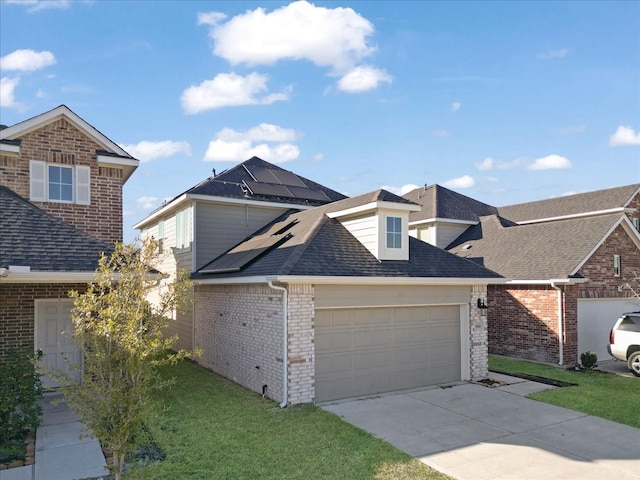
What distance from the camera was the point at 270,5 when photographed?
35.6 feet

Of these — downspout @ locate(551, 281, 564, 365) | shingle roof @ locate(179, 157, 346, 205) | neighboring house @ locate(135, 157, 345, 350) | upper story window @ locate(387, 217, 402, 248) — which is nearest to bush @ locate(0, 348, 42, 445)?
neighboring house @ locate(135, 157, 345, 350)

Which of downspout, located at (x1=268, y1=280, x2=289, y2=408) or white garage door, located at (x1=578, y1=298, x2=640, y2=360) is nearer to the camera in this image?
downspout, located at (x1=268, y1=280, x2=289, y2=408)

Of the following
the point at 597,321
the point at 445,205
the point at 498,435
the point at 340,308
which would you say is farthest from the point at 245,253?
the point at 445,205

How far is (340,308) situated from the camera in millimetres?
10539

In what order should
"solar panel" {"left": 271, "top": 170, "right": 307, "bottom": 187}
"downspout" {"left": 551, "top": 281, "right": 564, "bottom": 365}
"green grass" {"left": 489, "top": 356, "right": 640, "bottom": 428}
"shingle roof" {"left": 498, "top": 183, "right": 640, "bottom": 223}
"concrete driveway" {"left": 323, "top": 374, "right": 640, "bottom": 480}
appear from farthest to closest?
"shingle roof" {"left": 498, "top": 183, "right": 640, "bottom": 223} → "solar panel" {"left": 271, "top": 170, "right": 307, "bottom": 187} → "downspout" {"left": 551, "top": 281, "right": 564, "bottom": 365} → "green grass" {"left": 489, "top": 356, "right": 640, "bottom": 428} → "concrete driveway" {"left": 323, "top": 374, "right": 640, "bottom": 480}

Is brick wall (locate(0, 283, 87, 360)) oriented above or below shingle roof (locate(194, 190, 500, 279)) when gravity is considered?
below

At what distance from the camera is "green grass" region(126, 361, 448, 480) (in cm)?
630

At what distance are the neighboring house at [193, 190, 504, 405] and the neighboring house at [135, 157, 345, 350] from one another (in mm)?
2081

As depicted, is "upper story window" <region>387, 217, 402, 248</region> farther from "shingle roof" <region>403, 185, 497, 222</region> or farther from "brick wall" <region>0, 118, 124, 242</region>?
"shingle roof" <region>403, 185, 497, 222</region>

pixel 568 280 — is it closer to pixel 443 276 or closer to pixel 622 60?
pixel 443 276

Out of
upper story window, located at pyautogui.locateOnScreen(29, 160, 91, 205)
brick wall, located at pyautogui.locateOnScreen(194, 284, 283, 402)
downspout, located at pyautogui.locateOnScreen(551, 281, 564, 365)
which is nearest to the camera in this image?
brick wall, located at pyautogui.locateOnScreen(194, 284, 283, 402)

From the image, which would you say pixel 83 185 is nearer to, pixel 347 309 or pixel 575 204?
pixel 347 309

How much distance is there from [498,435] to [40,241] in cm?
1019

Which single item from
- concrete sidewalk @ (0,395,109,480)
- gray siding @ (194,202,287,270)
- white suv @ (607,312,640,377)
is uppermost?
gray siding @ (194,202,287,270)
